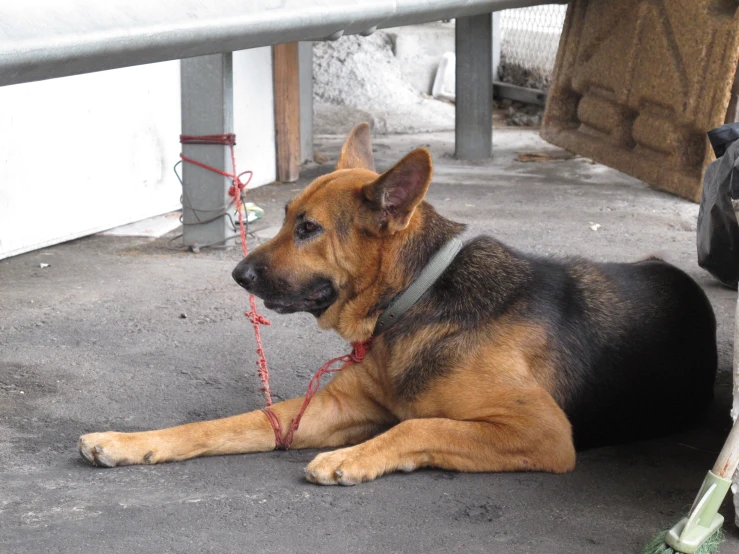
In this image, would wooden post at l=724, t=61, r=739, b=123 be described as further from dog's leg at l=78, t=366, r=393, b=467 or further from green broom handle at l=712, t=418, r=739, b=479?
green broom handle at l=712, t=418, r=739, b=479

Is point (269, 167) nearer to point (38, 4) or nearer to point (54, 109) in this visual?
point (54, 109)

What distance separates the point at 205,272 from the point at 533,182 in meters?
4.11

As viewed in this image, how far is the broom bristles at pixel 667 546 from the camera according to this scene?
2.91m

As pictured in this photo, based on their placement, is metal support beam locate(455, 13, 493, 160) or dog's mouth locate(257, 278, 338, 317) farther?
metal support beam locate(455, 13, 493, 160)

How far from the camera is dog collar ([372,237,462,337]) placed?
3818 mm

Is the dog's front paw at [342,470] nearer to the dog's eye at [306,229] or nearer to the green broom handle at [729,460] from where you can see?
the dog's eye at [306,229]

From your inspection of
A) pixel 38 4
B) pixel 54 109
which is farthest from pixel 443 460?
pixel 54 109

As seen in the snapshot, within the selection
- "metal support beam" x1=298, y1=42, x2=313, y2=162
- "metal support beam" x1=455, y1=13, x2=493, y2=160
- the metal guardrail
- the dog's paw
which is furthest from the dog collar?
"metal support beam" x1=455, y1=13, x2=493, y2=160

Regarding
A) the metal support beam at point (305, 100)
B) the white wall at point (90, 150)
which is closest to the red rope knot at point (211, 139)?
the white wall at point (90, 150)

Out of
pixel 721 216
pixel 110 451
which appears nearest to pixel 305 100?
pixel 721 216

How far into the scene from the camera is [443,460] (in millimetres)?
3553

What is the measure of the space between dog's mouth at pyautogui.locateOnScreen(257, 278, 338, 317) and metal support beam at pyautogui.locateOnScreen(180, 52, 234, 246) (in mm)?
3063

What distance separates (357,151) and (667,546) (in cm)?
229

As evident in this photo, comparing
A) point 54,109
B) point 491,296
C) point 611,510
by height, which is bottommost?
point 611,510
